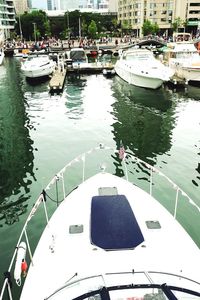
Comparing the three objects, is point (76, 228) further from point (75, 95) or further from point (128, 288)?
point (75, 95)

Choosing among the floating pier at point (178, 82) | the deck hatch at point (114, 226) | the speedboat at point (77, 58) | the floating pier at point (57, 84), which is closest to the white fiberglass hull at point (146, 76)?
the floating pier at point (178, 82)

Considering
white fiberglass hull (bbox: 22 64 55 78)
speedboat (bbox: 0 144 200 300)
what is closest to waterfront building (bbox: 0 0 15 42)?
white fiberglass hull (bbox: 22 64 55 78)

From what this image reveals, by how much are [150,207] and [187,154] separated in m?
11.3

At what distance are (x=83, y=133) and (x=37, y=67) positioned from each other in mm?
24119

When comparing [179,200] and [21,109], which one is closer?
[179,200]

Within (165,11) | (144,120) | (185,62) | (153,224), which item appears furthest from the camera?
(165,11)

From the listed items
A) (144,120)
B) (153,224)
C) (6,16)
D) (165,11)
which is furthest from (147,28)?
(153,224)

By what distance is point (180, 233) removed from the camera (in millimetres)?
9133

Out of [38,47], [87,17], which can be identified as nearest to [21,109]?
[38,47]

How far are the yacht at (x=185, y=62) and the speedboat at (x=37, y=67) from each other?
61.7 ft

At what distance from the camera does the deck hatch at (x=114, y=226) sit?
7.83m

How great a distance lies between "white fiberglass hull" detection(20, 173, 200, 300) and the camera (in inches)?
288

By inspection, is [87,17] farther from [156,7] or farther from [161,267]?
[161,267]

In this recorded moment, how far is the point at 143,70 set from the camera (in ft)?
128
